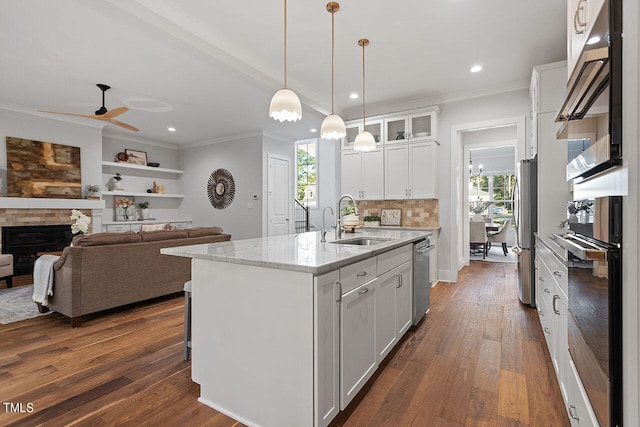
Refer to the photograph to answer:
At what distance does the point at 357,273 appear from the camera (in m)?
1.85

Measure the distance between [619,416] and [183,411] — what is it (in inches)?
74.8

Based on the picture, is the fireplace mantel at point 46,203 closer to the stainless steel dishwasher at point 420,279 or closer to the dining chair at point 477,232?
the stainless steel dishwasher at point 420,279

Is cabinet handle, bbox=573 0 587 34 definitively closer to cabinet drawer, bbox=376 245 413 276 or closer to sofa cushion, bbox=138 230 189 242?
cabinet drawer, bbox=376 245 413 276

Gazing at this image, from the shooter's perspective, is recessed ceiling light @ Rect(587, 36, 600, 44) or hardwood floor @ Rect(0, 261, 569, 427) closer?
recessed ceiling light @ Rect(587, 36, 600, 44)

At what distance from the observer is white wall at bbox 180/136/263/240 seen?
709cm

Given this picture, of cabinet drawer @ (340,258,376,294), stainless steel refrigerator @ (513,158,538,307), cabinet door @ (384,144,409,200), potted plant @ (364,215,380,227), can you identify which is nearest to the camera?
cabinet drawer @ (340,258,376,294)

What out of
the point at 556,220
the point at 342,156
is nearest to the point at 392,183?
the point at 342,156

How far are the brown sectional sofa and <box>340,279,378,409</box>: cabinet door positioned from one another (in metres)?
2.74

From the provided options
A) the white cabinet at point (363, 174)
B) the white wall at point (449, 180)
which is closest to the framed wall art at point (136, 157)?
the white cabinet at point (363, 174)

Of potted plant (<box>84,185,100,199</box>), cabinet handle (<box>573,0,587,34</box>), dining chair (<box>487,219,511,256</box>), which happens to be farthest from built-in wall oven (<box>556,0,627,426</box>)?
potted plant (<box>84,185,100,199</box>)

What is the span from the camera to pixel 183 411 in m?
1.82

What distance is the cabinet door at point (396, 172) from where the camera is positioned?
5.00 meters

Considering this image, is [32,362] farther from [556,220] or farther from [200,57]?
[556,220]

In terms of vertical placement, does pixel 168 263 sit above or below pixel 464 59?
below
